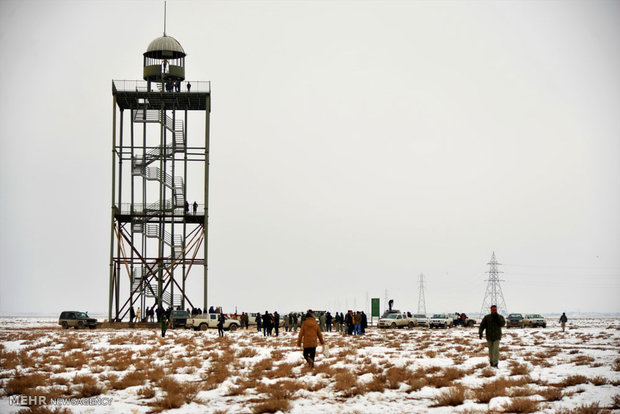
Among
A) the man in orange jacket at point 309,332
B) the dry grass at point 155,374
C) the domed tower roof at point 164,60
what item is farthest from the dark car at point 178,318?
the man in orange jacket at point 309,332

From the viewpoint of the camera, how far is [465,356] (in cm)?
2927

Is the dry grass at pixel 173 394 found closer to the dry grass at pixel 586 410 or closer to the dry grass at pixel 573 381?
the dry grass at pixel 586 410

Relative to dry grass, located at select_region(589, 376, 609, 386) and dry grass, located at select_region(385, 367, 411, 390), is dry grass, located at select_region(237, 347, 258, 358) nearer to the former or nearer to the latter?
Result: dry grass, located at select_region(385, 367, 411, 390)

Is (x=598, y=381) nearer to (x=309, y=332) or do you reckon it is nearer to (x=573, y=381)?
(x=573, y=381)

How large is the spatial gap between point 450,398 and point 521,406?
1849mm

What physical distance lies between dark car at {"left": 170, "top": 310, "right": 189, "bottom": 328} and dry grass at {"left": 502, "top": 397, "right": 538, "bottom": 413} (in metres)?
41.1

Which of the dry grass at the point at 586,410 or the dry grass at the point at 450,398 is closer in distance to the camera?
the dry grass at the point at 586,410

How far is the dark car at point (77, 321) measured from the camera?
56.7 meters

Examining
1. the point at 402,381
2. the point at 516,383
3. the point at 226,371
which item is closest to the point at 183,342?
the point at 226,371

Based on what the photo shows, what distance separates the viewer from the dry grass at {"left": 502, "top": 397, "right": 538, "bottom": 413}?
1673 cm

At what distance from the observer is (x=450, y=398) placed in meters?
18.1

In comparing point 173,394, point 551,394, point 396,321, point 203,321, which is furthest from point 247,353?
point 396,321

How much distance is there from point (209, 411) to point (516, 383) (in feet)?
27.3

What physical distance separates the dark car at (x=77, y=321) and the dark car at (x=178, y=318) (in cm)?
617
